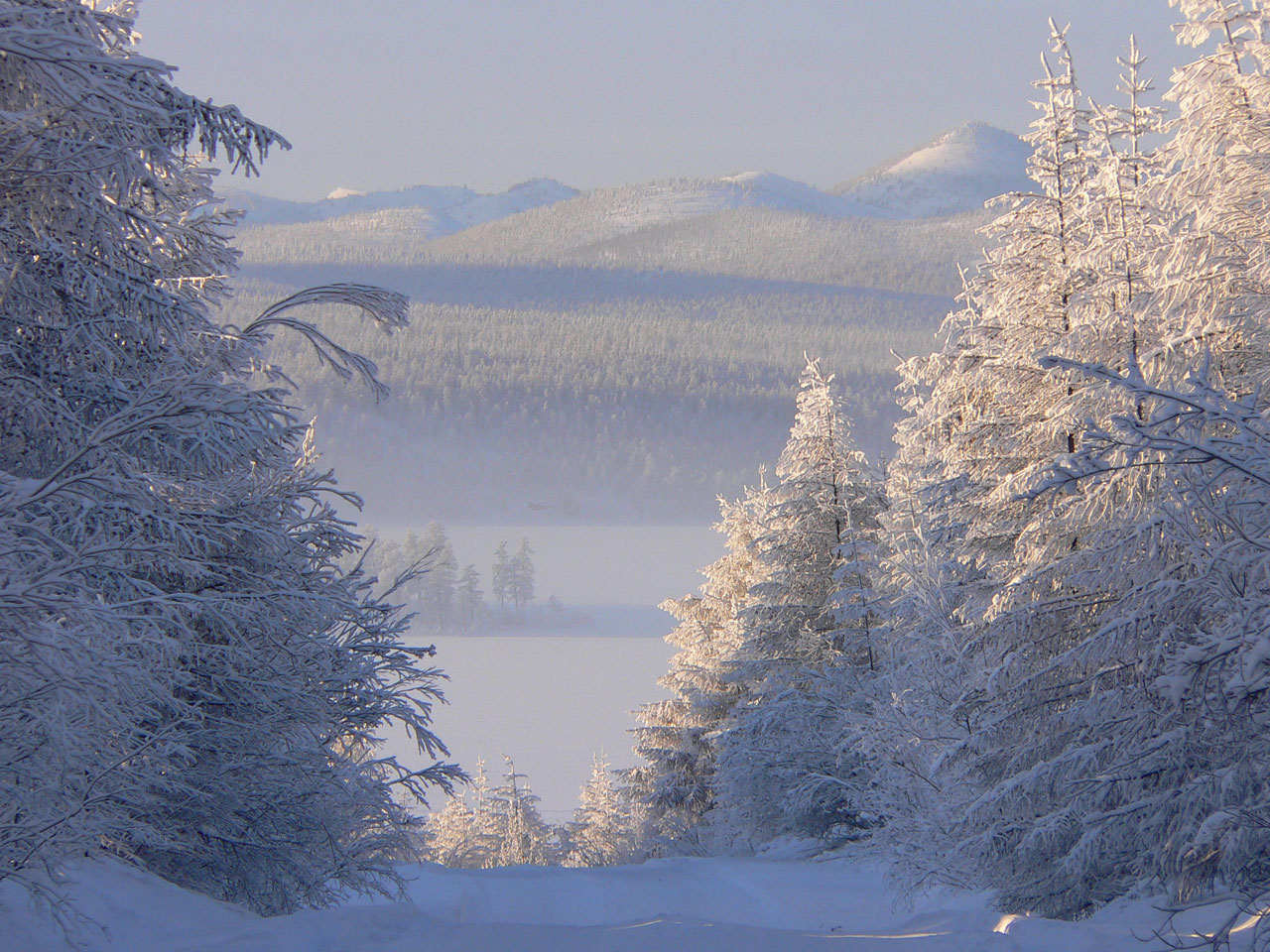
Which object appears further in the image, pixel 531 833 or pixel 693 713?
pixel 531 833

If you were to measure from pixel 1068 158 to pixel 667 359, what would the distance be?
188 metres

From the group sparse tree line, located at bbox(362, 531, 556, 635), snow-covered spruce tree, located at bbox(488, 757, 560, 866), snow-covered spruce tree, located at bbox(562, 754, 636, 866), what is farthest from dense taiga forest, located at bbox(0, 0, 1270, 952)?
sparse tree line, located at bbox(362, 531, 556, 635)

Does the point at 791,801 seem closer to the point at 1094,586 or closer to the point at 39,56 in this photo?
the point at 1094,586

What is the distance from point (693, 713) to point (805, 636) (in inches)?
198

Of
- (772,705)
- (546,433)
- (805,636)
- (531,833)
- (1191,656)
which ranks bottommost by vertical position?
(531,833)

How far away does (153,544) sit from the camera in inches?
190

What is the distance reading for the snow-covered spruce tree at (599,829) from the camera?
32812mm

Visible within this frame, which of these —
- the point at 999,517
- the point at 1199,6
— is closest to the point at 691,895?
the point at 999,517

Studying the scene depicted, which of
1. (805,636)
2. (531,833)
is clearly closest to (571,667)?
(531,833)

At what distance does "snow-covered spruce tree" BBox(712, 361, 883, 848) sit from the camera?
1845 centimetres

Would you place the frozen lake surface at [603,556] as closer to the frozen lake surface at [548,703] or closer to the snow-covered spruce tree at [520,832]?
the frozen lake surface at [548,703]

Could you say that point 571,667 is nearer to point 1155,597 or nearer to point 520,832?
point 520,832

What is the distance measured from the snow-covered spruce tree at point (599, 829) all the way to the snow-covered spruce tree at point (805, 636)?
41.0ft

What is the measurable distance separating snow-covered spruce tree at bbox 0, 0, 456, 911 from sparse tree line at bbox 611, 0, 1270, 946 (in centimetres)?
465
